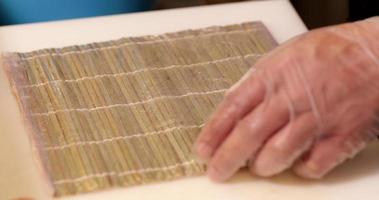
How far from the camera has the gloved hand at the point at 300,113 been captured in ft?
2.02

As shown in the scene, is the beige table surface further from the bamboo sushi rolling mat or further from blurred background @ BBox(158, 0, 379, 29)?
blurred background @ BBox(158, 0, 379, 29)

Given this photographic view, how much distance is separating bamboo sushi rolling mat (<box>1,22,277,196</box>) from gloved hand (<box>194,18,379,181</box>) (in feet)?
0.18

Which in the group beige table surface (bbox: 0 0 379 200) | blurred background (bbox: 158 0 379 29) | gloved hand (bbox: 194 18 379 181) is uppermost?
gloved hand (bbox: 194 18 379 181)

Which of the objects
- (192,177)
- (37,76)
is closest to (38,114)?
(37,76)

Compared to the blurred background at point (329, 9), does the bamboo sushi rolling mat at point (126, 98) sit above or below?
above

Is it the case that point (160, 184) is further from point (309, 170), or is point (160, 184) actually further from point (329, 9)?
point (329, 9)

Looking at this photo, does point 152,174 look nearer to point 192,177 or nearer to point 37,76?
point 192,177

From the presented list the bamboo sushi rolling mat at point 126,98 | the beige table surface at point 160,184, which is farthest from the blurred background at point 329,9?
the beige table surface at point 160,184

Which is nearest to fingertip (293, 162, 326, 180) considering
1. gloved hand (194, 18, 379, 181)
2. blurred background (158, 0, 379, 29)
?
gloved hand (194, 18, 379, 181)

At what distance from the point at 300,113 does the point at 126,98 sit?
0.21m

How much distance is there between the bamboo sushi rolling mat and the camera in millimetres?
653

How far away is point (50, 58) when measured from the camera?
80cm

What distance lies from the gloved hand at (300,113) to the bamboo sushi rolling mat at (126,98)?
5 cm

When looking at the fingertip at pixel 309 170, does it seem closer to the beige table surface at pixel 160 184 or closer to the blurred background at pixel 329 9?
the beige table surface at pixel 160 184
